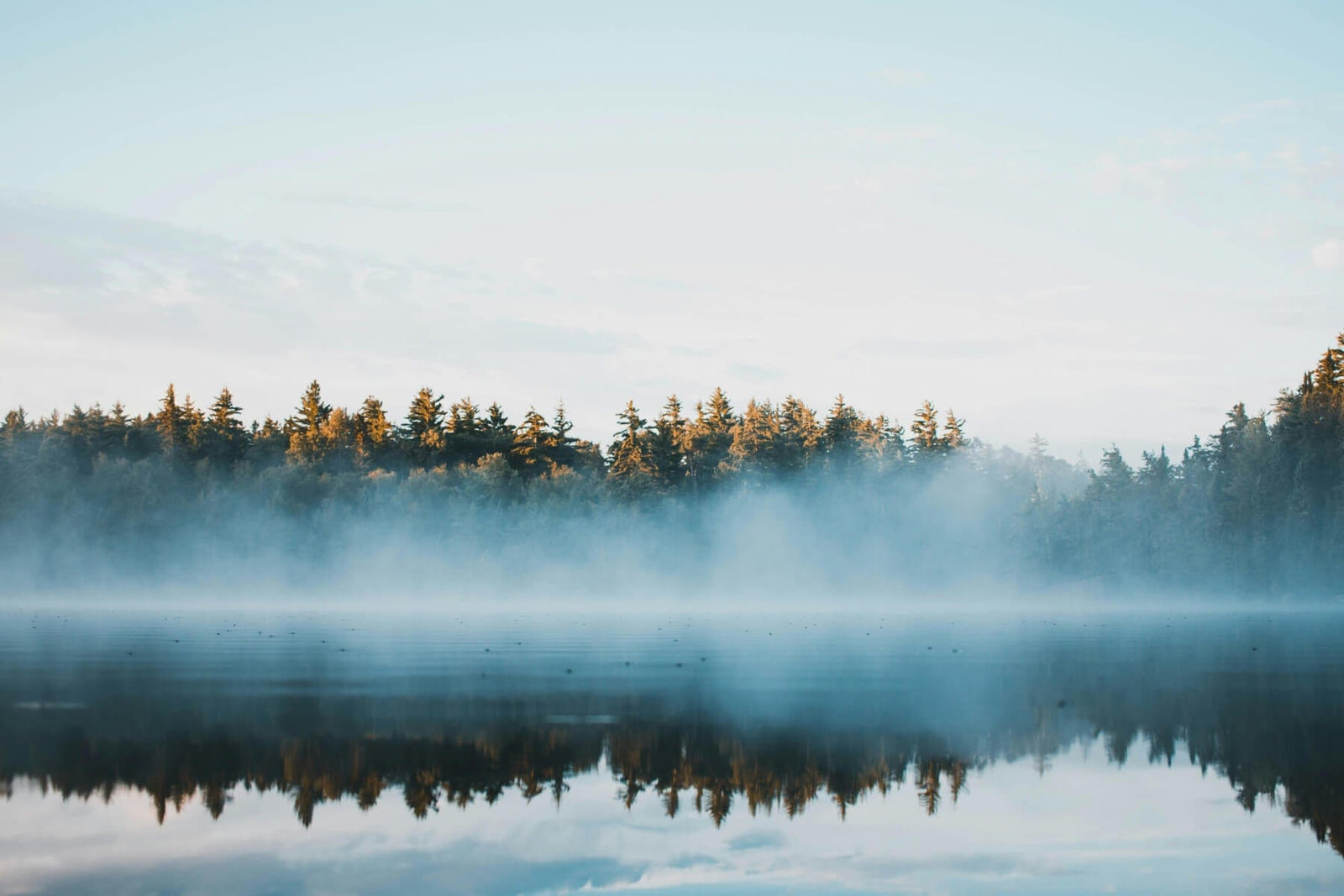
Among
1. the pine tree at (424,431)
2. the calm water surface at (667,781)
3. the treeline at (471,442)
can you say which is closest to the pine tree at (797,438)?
the treeline at (471,442)

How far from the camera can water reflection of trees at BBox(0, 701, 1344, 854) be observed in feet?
30.8

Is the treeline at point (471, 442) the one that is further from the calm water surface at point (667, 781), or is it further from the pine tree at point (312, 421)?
the calm water surface at point (667, 781)

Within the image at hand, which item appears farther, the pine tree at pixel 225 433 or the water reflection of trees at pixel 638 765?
the pine tree at pixel 225 433

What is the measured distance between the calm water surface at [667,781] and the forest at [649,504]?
245 ft

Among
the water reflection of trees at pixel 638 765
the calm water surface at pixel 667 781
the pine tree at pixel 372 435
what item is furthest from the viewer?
the pine tree at pixel 372 435

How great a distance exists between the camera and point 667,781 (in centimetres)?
1015

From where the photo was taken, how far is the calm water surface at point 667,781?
749 cm

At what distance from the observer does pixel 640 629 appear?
42156mm

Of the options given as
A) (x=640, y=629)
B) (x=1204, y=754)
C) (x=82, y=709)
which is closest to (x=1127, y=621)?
(x=640, y=629)

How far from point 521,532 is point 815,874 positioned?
88735 mm

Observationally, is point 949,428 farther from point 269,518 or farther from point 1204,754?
point 1204,754

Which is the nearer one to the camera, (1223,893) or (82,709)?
(1223,893)

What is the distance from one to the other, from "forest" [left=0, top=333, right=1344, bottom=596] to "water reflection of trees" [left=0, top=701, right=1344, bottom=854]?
8262 cm

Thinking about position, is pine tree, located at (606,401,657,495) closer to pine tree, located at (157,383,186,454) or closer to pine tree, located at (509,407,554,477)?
pine tree, located at (509,407,554,477)
